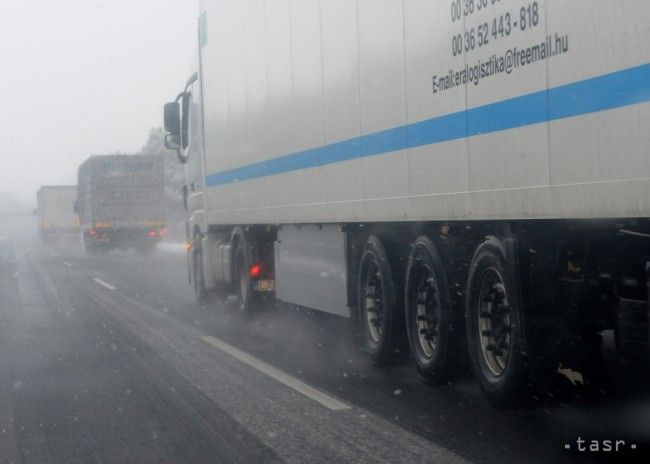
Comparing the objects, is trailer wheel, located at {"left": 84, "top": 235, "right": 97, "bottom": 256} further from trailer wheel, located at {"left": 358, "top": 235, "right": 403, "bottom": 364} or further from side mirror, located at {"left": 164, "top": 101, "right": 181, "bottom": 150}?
trailer wheel, located at {"left": 358, "top": 235, "right": 403, "bottom": 364}

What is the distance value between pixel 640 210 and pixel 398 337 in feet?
A: 14.1

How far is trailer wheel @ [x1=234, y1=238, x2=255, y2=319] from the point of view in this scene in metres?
14.2

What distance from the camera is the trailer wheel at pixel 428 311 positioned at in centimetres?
816

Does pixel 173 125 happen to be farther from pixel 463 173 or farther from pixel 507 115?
pixel 507 115

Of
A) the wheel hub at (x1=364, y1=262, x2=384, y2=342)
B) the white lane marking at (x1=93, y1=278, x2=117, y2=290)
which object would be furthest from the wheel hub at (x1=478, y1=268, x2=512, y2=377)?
the white lane marking at (x1=93, y1=278, x2=117, y2=290)

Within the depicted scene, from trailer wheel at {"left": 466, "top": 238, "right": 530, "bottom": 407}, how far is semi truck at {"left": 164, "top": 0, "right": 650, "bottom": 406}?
0.6 inches

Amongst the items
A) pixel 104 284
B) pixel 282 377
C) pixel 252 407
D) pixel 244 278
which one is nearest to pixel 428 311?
pixel 282 377

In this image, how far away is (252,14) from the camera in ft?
42.2

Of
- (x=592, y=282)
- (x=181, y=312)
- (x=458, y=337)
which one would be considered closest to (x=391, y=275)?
(x=458, y=337)

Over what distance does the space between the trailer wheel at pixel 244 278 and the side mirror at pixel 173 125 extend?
3.29 m

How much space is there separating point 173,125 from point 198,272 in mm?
2379

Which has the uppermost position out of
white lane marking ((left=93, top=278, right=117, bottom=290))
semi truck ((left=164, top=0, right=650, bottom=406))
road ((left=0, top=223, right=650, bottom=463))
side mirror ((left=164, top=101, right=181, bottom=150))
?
side mirror ((left=164, top=101, right=181, bottom=150))

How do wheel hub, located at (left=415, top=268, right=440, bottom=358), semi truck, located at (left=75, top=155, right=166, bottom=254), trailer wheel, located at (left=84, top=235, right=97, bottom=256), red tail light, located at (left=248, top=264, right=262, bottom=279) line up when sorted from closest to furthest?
wheel hub, located at (left=415, top=268, right=440, bottom=358)
red tail light, located at (left=248, top=264, right=262, bottom=279)
semi truck, located at (left=75, top=155, right=166, bottom=254)
trailer wheel, located at (left=84, top=235, right=97, bottom=256)

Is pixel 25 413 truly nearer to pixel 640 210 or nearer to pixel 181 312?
pixel 640 210
